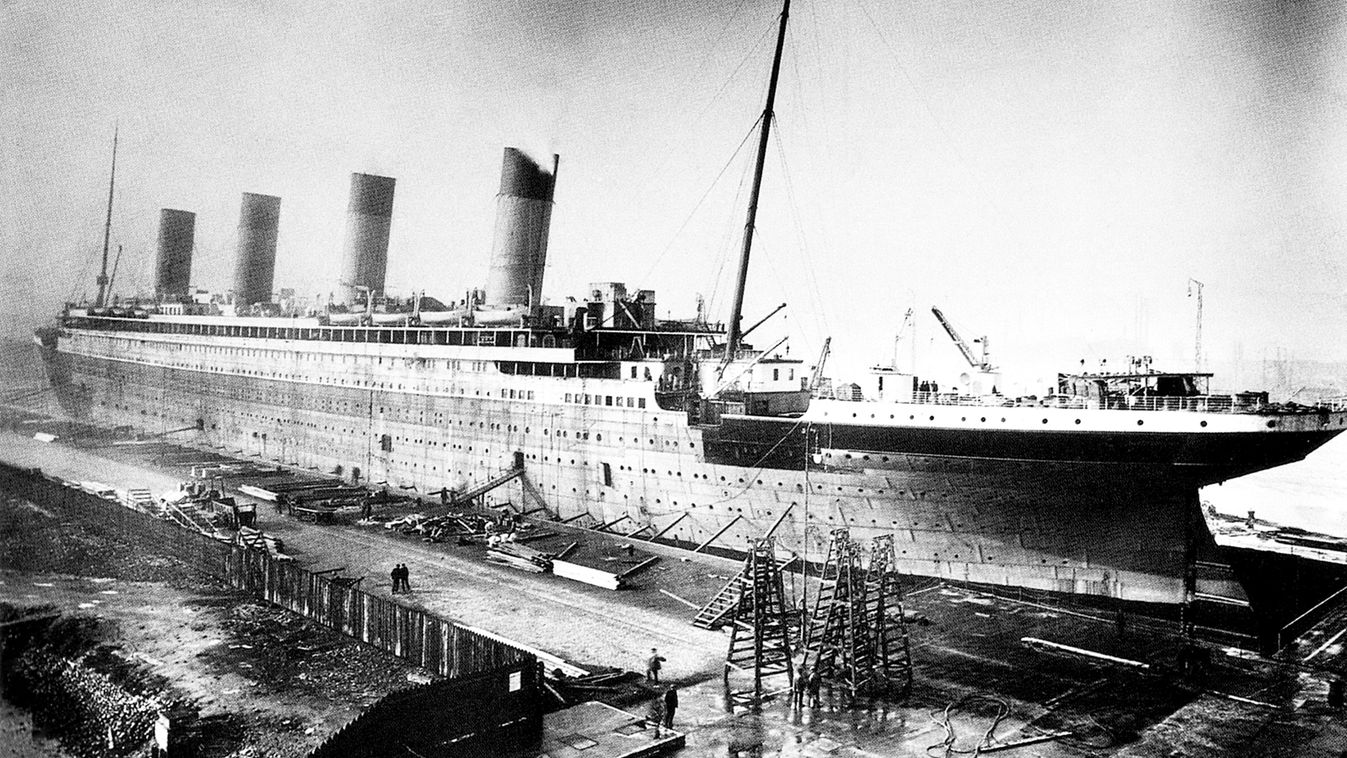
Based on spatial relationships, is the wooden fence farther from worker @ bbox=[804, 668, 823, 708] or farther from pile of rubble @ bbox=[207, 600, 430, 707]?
worker @ bbox=[804, 668, 823, 708]

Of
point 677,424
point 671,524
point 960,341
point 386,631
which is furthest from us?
point 960,341

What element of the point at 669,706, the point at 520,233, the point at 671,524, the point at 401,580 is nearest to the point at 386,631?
the point at 401,580

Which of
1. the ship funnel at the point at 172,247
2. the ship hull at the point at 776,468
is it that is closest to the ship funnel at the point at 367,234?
the ship hull at the point at 776,468

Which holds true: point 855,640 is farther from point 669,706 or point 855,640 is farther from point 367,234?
point 367,234

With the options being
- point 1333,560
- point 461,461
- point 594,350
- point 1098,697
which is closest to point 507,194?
point 594,350

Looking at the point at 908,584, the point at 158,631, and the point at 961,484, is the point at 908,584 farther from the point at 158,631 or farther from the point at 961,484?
the point at 158,631
